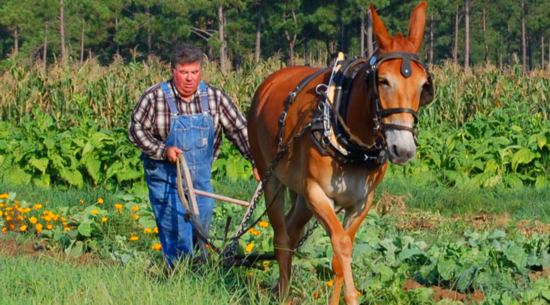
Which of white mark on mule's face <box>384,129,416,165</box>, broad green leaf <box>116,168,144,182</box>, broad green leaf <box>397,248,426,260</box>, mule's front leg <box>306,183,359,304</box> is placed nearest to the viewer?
white mark on mule's face <box>384,129,416,165</box>

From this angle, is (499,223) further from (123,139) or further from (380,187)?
(123,139)

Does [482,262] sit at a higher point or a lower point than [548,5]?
lower

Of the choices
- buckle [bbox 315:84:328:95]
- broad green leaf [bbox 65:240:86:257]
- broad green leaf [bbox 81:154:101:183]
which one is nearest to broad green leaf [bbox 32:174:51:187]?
broad green leaf [bbox 81:154:101:183]

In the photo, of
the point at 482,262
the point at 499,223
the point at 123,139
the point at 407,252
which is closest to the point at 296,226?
the point at 407,252

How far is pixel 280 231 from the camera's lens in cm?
609

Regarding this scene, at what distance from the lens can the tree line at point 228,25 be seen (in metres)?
44.9

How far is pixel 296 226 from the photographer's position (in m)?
6.14

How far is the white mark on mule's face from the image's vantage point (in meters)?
4.27

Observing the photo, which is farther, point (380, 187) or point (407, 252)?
point (380, 187)

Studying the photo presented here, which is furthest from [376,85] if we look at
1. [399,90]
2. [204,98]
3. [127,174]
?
[127,174]

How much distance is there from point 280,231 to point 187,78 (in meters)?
1.33

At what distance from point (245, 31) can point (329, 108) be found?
46.0 meters

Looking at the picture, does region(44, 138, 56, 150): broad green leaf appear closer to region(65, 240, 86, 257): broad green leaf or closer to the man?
region(65, 240, 86, 257): broad green leaf

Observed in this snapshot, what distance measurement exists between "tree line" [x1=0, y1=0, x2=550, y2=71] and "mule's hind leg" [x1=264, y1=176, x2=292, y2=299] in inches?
1242
